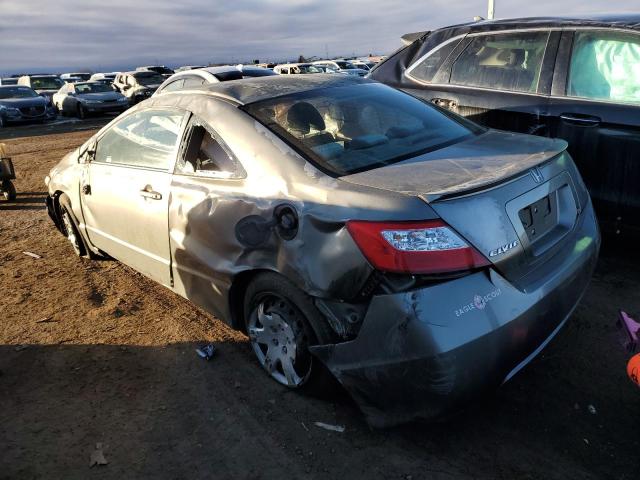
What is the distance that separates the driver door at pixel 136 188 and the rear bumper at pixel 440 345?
5.07ft

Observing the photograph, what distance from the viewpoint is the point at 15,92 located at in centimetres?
1959

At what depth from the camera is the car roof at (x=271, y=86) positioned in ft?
10.3

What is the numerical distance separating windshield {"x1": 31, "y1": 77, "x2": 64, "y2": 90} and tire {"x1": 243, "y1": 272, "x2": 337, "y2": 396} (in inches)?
1051

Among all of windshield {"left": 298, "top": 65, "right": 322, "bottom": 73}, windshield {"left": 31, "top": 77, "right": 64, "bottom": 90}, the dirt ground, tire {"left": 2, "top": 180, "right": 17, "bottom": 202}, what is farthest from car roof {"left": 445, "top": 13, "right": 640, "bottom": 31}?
windshield {"left": 31, "top": 77, "right": 64, "bottom": 90}

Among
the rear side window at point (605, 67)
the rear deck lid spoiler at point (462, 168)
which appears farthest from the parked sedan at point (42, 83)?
the rear deck lid spoiler at point (462, 168)

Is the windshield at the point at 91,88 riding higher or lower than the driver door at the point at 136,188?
higher

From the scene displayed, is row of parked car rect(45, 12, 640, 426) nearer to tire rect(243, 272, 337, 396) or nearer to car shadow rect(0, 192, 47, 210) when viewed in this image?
tire rect(243, 272, 337, 396)

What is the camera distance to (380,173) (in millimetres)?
2490

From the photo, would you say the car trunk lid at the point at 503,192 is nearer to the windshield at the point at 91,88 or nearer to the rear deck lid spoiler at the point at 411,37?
the rear deck lid spoiler at the point at 411,37

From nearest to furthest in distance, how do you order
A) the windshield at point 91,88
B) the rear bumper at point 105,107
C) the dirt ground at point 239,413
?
the dirt ground at point 239,413 < the rear bumper at point 105,107 < the windshield at point 91,88

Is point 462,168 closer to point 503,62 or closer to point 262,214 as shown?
point 262,214

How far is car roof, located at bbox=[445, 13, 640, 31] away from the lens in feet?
12.8

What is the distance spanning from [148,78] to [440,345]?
929 inches

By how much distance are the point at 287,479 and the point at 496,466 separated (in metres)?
0.91
